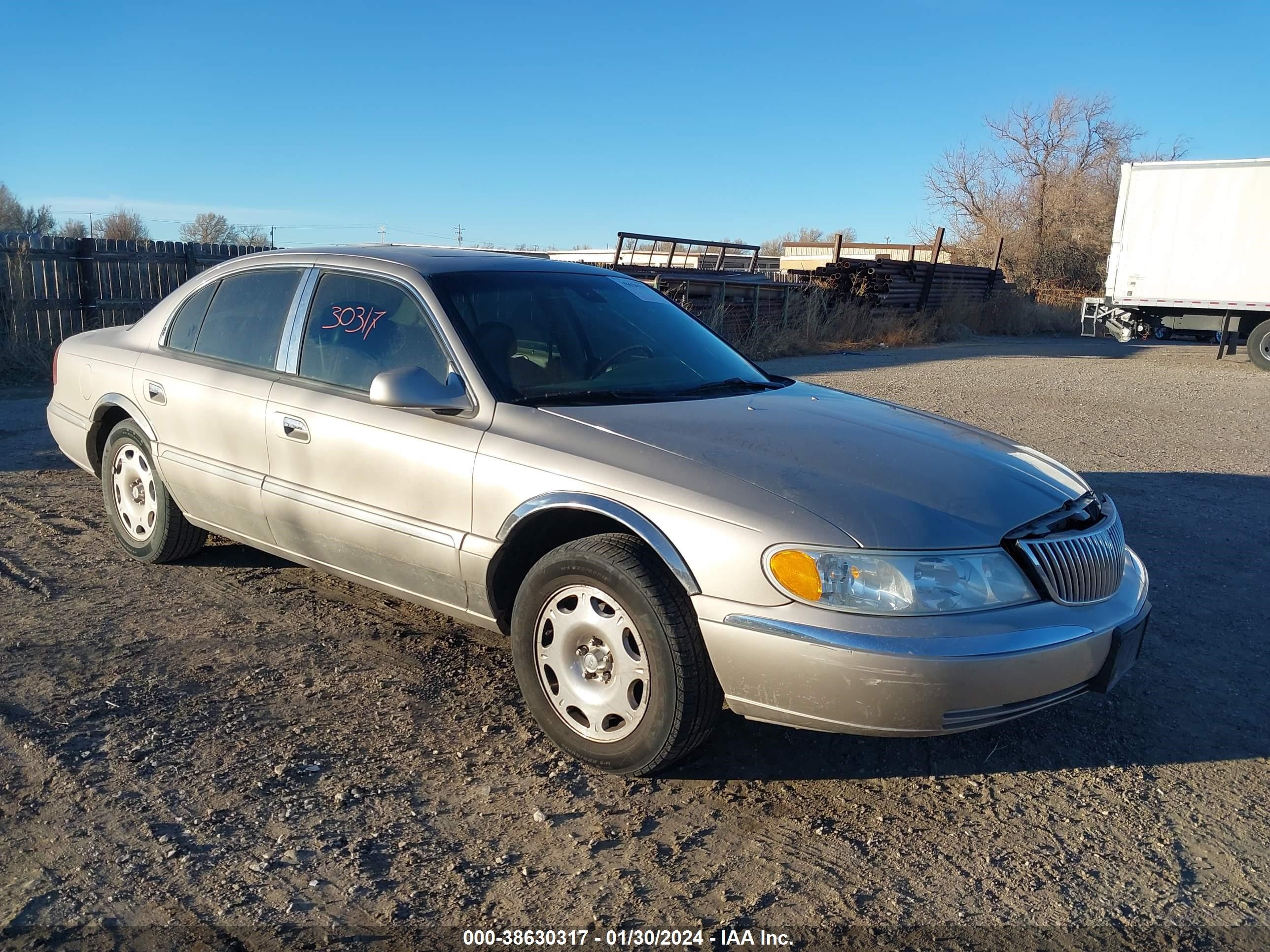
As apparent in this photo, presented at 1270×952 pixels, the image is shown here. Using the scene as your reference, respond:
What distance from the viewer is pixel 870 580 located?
9.57ft

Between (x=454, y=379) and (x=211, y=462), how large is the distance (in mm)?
1522

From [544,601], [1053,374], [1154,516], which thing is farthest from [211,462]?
[1053,374]

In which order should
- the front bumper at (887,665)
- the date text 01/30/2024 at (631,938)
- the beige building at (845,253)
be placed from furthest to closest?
the beige building at (845,253), the front bumper at (887,665), the date text 01/30/2024 at (631,938)

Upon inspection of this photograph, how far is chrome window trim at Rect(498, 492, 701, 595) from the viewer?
10.0ft

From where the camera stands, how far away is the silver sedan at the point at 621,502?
9.66ft

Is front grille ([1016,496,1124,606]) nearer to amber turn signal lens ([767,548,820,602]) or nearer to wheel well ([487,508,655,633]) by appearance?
amber turn signal lens ([767,548,820,602])

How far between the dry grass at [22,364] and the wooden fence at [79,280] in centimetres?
23

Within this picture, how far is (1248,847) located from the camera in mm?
3051

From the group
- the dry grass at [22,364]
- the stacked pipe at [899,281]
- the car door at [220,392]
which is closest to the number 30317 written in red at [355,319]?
the car door at [220,392]

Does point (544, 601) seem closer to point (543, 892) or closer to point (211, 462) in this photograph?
point (543, 892)

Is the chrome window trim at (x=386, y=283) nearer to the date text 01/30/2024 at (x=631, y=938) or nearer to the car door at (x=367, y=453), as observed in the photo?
the car door at (x=367, y=453)

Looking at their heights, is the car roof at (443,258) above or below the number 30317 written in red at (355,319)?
above

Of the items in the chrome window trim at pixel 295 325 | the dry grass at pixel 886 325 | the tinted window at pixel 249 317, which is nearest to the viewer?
the chrome window trim at pixel 295 325

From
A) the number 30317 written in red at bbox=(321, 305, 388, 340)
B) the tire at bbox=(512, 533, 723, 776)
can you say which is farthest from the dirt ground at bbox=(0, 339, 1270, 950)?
the number 30317 written in red at bbox=(321, 305, 388, 340)
